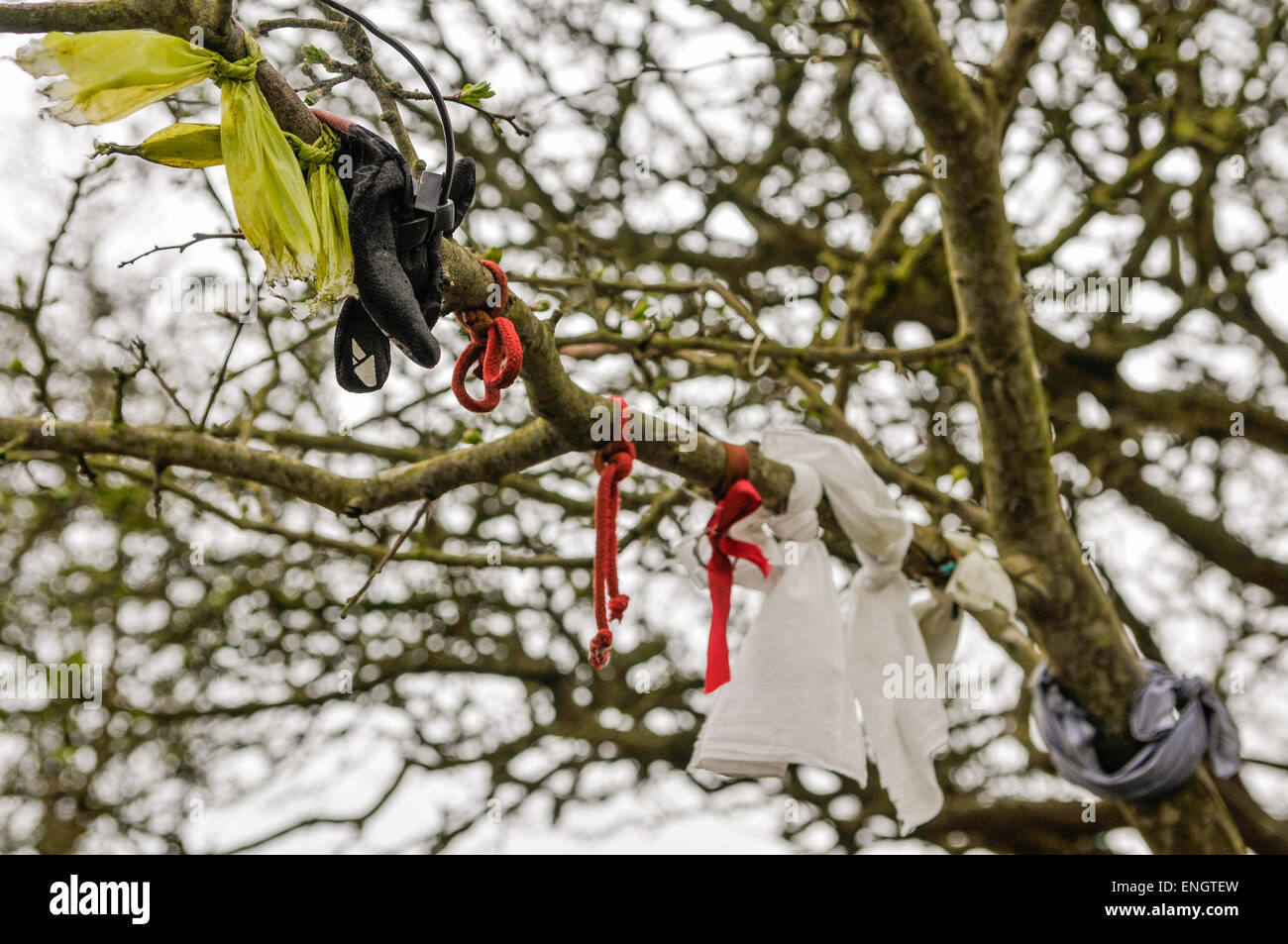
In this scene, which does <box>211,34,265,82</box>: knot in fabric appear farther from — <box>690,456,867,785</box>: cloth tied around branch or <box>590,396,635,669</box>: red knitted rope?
<box>690,456,867,785</box>: cloth tied around branch

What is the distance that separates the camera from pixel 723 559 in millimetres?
2316

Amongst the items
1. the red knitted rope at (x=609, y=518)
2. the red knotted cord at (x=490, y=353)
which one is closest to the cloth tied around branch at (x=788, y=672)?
the red knitted rope at (x=609, y=518)

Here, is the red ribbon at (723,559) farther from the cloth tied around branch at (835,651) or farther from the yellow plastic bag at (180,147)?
the yellow plastic bag at (180,147)

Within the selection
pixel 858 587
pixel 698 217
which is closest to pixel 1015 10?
pixel 858 587

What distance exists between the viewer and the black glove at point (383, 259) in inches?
51.1

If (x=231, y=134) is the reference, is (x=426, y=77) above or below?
above

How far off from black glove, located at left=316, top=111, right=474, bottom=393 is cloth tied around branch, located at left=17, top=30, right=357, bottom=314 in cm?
3

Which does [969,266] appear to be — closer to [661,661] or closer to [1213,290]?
[1213,290]

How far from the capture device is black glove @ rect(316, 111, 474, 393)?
4.25 feet

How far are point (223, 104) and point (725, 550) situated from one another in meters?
1.43

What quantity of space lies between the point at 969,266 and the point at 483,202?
7.23ft

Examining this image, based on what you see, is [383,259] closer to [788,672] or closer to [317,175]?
[317,175]

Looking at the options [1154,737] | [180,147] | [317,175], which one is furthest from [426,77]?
[1154,737]

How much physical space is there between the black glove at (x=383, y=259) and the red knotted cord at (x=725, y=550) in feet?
3.09
